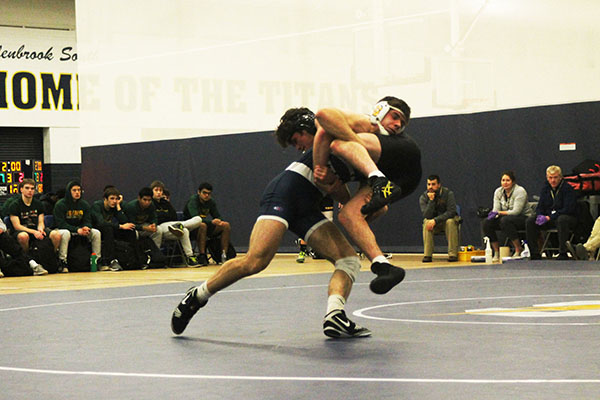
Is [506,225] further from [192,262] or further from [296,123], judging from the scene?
[296,123]

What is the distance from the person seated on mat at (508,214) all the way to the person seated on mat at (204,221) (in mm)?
3761

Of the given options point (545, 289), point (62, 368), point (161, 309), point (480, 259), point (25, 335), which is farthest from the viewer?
point (480, 259)

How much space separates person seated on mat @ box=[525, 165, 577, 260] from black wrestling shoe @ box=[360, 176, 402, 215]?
791 centimetres

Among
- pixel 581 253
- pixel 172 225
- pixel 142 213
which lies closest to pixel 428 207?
pixel 581 253

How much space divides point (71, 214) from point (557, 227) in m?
6.27

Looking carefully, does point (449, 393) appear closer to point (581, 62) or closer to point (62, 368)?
point (62, 368)

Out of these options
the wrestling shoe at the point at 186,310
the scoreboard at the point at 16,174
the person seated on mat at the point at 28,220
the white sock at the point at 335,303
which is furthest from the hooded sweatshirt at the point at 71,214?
the scoreboard at the point at 16,174

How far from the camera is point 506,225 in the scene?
A: 12883 millimetres

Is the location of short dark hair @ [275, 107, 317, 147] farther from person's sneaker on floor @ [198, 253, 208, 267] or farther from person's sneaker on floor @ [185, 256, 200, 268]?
person's sneaker on floor @ [198, 253, 208, 267]

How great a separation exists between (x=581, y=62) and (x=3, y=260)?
8148mm

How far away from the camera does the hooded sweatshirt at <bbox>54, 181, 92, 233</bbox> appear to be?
12906 mm

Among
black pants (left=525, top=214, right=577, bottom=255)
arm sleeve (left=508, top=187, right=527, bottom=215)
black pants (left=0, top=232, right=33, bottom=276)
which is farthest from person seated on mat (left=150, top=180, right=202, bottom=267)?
black pants (left=525, top=214, right=577, bottom=255)

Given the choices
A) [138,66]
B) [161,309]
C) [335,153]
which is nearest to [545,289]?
[161,309]

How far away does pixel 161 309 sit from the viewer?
709cm
